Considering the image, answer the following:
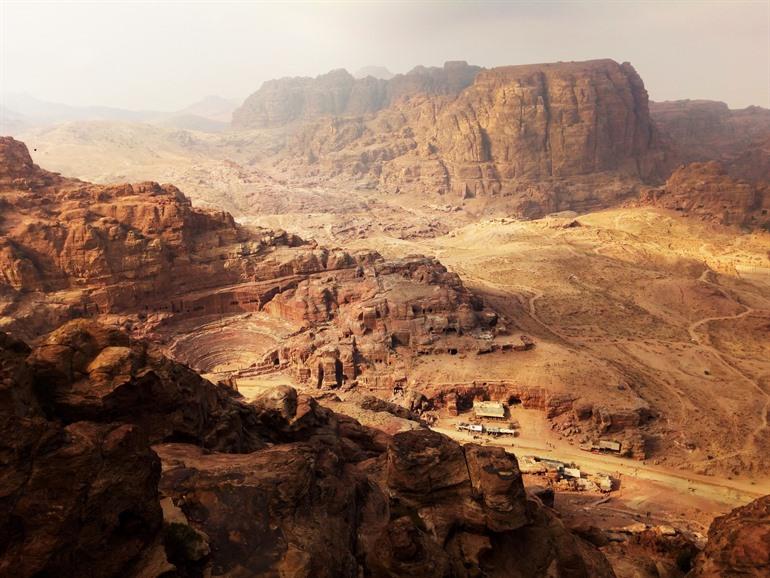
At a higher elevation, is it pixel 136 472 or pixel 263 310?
pixel 136 472

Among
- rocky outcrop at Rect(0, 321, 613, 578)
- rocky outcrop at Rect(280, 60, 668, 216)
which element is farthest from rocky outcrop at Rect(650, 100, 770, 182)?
rocky outcrop at Rect(0, 321, 613, 578)

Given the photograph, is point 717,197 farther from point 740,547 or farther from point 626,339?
point 740,547

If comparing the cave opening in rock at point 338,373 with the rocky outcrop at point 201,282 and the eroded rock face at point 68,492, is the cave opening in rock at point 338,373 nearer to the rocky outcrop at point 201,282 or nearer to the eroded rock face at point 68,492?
the rocky outcrop at point 201,282

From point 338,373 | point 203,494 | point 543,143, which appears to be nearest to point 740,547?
point 203,494

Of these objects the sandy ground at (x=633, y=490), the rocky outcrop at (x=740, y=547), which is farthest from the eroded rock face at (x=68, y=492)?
the sandy ground at (x=633, y=490)

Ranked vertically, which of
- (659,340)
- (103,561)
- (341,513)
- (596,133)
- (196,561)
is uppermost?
(596,133)

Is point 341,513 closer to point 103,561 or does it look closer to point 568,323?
point 103,561

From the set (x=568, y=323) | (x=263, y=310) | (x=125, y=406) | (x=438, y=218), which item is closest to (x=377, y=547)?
(x=125, y=406)
